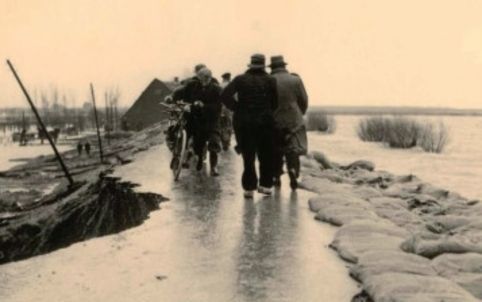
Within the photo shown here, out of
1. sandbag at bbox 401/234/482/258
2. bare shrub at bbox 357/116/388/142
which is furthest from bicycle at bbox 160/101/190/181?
bare shrub at bbox 357/116/388/142

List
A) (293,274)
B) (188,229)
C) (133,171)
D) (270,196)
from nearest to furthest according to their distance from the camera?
(293,274) → (188,229) → (270,196) → (133,171)

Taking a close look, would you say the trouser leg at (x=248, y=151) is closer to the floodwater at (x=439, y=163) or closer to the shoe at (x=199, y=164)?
the shoe at (x=199, y=164)

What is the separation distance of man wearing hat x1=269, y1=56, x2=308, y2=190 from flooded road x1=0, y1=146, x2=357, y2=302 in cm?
114

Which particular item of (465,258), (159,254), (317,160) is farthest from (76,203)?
(317,160)

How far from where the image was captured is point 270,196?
9.37 metres

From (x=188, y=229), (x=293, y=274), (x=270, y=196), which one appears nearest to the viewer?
(x=293, y=274)

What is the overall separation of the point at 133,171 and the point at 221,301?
9.23 meters

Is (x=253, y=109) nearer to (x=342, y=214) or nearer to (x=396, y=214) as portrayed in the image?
(x=342, y=214)

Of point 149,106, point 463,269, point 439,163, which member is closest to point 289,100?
point 463,269

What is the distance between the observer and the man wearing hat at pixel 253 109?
8.67 meters

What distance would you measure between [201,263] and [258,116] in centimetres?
333

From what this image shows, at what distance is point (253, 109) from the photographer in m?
8.67

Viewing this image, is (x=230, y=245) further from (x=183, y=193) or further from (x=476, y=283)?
(x=183, y=193)

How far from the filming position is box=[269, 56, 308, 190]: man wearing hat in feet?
31.1
